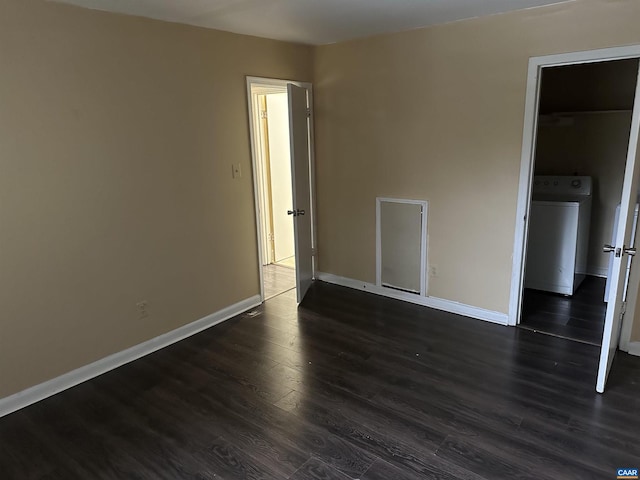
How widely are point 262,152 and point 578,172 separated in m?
3.47

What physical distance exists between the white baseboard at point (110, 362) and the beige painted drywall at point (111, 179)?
0.05 metres

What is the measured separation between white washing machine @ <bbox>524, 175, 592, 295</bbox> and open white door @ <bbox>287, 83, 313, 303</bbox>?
82.5 inches

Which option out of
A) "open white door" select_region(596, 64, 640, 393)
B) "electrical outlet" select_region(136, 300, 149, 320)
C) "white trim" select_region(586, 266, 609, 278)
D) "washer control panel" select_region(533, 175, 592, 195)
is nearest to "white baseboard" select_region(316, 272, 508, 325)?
"open white door" select_region(596, 64, 640, 393)

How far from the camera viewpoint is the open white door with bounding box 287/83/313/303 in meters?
3.85

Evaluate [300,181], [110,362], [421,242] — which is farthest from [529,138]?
[110,362]

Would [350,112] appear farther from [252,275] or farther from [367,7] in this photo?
[252,275]

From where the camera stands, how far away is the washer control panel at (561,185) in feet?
14.1

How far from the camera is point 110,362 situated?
3006 millimetres

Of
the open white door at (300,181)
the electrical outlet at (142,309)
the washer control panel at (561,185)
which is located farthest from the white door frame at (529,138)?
the electrical outlet at (142,309)

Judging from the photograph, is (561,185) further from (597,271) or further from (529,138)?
(529,138)

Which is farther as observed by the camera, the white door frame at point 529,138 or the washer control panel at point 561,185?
the washer control panel at point 561,185

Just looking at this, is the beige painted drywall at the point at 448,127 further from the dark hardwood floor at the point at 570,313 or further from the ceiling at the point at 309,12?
the dark hardwood floor at the point at 570,313

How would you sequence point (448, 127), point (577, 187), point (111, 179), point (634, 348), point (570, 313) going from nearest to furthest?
point (111, 179), point (634, 348), point (448, 127), point (570, 313), point (577, 187)

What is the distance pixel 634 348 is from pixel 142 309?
11.5 feet
